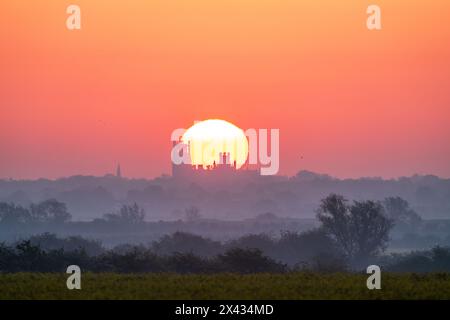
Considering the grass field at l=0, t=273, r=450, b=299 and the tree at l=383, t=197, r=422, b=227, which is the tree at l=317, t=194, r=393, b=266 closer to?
the tree at l=383, t=197, r=422, b=227

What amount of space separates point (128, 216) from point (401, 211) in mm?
41973

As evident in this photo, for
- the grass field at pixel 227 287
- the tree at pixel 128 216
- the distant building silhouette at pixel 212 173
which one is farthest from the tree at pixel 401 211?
the grass field at pixel 227 287

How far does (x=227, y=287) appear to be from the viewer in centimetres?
2447

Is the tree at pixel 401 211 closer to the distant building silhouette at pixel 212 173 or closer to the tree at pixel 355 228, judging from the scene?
the tree at pixel 355 228

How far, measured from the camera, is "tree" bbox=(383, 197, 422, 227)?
132125 mm

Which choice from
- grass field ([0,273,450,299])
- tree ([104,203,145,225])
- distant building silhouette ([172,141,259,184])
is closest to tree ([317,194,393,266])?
distant building silhouette ([172,141,259,184])

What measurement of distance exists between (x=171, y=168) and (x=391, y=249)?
4505 cm

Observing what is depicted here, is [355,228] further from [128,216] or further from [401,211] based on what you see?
[128,216]

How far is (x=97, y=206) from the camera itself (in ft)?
534

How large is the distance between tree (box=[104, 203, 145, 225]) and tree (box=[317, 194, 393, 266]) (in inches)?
1711

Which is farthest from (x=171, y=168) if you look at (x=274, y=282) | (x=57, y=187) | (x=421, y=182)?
(x=274, y=282)

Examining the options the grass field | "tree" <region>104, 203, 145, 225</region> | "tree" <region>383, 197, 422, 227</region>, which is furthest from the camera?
"tree" <region>104, 203, 145, 225</region>

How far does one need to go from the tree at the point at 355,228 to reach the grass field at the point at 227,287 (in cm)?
7501
